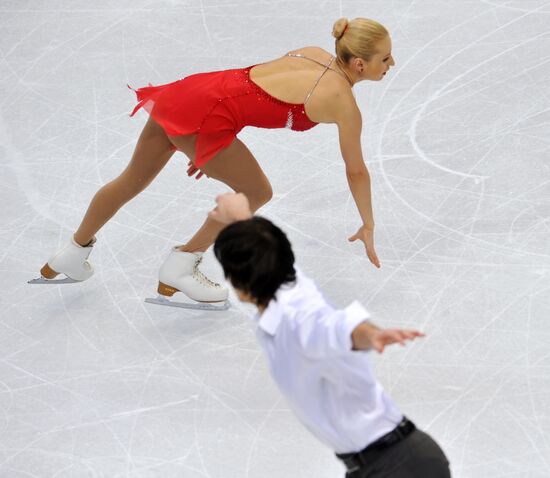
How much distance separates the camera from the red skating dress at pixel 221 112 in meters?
3.80

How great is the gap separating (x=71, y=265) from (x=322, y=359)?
206 centimetres

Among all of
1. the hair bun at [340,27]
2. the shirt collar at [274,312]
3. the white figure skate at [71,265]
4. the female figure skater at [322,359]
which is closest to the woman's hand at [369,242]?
the hair bun at [340,27]

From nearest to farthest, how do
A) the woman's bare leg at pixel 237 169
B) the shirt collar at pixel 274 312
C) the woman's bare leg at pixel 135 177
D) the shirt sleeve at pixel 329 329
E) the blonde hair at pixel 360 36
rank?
the shirt sleeve at pixel 329 329 → the shirt collar at pixel 274 312 → the blonde hair at pixel 360 36 → the woman's bare leg at pixel 237 169 → the woman's bare leg at pixel 135 177

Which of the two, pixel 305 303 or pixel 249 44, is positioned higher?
pixel 305 303

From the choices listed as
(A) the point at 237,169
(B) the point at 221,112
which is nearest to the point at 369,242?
(A) the point at 237,169

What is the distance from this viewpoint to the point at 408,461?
98.1 inches

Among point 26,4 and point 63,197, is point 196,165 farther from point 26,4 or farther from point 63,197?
point 26,4

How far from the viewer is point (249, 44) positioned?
5770 mm

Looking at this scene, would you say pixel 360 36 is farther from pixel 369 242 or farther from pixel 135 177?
pixel 135 177

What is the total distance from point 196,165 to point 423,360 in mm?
1008

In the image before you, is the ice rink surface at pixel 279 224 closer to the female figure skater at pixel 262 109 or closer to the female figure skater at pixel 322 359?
the female figure skater at pixel 262 109

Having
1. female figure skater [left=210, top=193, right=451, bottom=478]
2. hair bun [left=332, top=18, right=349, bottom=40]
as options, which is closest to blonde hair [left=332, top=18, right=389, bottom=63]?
hair bun [left=332, top=18, right=349, bottom=40]

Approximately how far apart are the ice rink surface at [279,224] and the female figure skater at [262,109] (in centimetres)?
44

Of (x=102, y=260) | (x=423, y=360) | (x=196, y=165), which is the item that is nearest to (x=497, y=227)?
(x=423, y=360)
